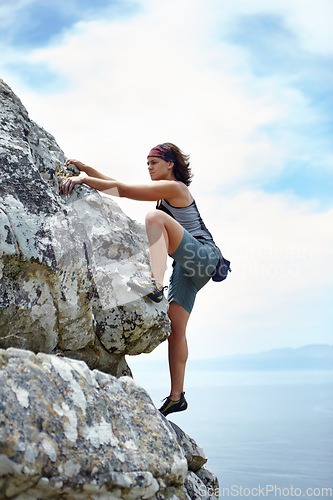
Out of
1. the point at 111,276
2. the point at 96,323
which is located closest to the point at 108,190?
the point at 111,276

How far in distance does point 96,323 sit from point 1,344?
49.0 inches

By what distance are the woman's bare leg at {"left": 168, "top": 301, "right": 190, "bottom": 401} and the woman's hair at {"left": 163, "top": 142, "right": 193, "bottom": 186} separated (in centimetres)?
179

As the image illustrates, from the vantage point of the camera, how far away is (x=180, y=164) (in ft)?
21.0

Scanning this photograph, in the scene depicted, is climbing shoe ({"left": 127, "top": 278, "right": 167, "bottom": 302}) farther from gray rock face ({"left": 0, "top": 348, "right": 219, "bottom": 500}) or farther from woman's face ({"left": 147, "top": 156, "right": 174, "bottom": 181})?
woman's face ({"left": 147, "top": 156, "right": 174, "bottom": 181})

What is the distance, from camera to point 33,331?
471 cm

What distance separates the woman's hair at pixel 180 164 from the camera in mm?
6387

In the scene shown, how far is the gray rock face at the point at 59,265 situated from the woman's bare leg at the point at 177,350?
1.56 ft

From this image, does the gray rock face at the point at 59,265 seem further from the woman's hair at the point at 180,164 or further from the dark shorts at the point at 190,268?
the woman's hair at the point at 180,164

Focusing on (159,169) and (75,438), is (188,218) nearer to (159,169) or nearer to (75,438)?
(159,169)

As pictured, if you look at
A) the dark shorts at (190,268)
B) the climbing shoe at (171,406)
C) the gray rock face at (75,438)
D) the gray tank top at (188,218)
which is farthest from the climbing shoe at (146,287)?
the climbing shoe at (171,406)

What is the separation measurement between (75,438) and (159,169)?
12.3 feet

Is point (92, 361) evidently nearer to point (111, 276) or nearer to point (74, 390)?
point (111, 276)

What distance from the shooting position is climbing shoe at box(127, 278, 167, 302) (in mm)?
5457

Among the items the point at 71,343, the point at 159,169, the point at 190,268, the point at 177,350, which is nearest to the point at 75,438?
the point at 71,343
